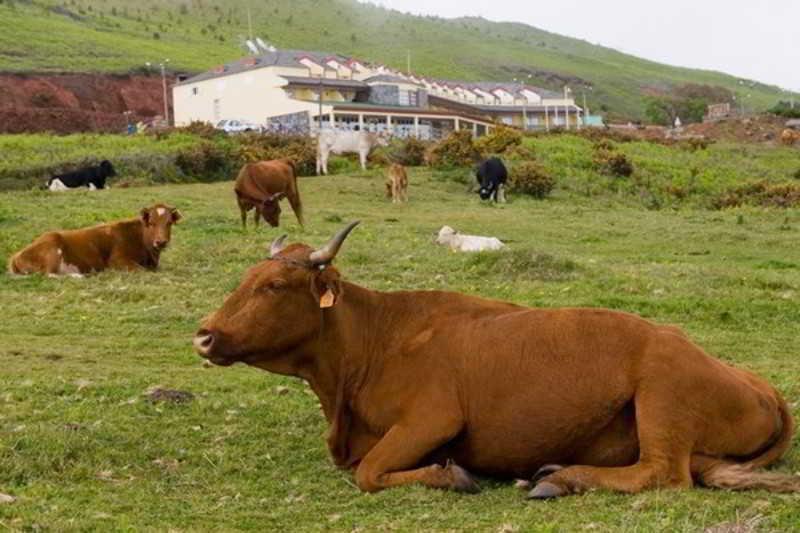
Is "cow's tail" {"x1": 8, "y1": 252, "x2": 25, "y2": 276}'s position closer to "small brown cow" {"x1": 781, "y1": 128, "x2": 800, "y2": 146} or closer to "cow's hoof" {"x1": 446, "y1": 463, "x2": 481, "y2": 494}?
"cow's hoof" {"x1": 446, "y1": 463, "x2": 481, "y2": 494}

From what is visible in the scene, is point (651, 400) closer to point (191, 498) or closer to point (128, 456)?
point (191, 498)

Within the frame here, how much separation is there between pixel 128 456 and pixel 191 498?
106 centimetres

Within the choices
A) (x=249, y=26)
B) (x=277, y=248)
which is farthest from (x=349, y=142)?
(x=249, y=26)

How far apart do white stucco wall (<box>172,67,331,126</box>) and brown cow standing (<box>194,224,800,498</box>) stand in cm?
7569

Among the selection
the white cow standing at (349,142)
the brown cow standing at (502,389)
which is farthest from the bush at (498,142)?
the brown cow standing at (502,389)

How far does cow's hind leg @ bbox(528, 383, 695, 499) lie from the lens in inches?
269

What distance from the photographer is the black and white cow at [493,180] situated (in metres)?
Result: 36.1

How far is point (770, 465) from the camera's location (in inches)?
288

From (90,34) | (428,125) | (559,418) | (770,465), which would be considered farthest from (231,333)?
(90,34)

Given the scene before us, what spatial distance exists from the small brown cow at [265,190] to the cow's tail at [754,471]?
716 inches

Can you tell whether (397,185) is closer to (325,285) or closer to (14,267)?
(14,267)

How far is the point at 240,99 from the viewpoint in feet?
295

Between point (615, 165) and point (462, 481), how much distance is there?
38.3 meters

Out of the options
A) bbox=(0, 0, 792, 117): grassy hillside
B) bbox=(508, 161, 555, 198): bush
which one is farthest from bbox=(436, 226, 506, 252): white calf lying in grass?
bbox=(0, 0, 792, 117): grassy hillside
